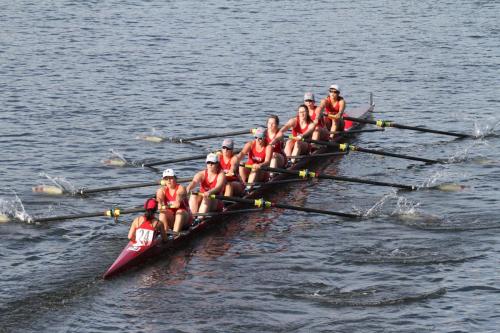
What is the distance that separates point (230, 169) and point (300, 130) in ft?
22.5

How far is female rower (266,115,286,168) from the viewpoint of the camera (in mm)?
33312

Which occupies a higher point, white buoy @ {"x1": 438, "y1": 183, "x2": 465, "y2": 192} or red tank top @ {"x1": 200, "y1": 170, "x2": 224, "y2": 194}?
red tank top @ {"x1": 200, "y1": 170, "x2": 224, "y2": 194}

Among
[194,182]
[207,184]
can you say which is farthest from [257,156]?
[194,182]

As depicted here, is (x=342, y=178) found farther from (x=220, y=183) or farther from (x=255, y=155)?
(x=220, y=183)

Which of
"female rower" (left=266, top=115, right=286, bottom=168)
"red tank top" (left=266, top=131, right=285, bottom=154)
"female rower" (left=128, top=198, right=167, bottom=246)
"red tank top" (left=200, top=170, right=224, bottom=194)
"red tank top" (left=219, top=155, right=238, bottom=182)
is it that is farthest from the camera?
"red tank top" (left=266, top=131, right=285, bottom=154)

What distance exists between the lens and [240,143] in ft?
132

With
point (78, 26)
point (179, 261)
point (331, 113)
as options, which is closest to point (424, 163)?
point (331, 113)

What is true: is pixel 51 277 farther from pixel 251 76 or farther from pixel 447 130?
pixel 251 76

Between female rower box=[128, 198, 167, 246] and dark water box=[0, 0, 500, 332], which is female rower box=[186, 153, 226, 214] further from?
female rower box=[128, 198, 167, 246]

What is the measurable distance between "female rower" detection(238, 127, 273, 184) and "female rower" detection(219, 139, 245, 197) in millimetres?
Answer: 1647

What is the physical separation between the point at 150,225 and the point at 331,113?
15.1m

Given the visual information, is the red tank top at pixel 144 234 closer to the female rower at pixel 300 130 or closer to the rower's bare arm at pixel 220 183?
the rower's bare arm at pixel 220 183

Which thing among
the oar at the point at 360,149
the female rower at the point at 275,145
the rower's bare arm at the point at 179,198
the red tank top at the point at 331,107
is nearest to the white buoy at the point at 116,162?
the female rower at the point at 275,145

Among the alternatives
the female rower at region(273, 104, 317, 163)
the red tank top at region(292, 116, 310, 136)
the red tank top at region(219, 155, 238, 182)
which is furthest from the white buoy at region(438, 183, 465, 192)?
the red tank top at region(219, 155, 238, 182)
